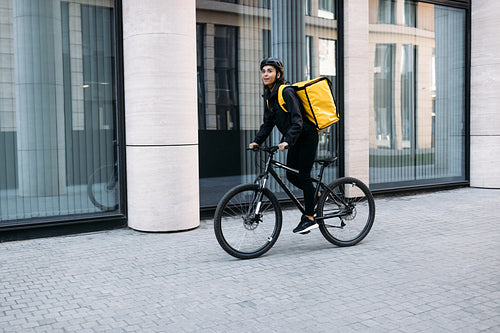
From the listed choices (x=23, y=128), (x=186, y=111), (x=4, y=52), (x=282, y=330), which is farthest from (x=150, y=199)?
(x=282, y=330)

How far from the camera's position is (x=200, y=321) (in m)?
3.84

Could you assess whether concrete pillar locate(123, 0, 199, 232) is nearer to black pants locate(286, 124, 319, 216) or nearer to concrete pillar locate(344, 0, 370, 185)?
black pants locate(286, 124, 319, 216)

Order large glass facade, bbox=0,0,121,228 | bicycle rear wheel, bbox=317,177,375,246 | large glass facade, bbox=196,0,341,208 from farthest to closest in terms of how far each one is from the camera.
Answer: large glass facade, bbox=196,0,341,208 < large glass facade, bbox=0,0,121,228 < bicycle rear wheel, bbox=317,177,375,246

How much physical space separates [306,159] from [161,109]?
2.17m

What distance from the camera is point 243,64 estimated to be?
341 inches

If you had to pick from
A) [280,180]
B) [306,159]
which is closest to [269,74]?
[306,159]

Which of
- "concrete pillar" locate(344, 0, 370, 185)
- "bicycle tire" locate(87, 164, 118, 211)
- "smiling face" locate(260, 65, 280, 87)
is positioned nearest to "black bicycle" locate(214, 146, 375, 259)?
"smiling face" locate(260, 65, 280, 87)

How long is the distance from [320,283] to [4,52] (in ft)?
16.4

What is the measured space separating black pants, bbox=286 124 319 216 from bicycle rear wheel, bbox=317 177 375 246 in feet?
0.45

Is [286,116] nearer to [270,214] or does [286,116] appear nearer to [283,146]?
[283,146]

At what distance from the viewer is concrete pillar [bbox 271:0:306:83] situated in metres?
8.96

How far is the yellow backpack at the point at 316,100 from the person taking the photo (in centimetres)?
575

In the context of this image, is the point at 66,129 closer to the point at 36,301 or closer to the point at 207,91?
the point at 207,91

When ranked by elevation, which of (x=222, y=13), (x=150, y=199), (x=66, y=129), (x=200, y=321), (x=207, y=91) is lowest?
(x=200, y=321)
